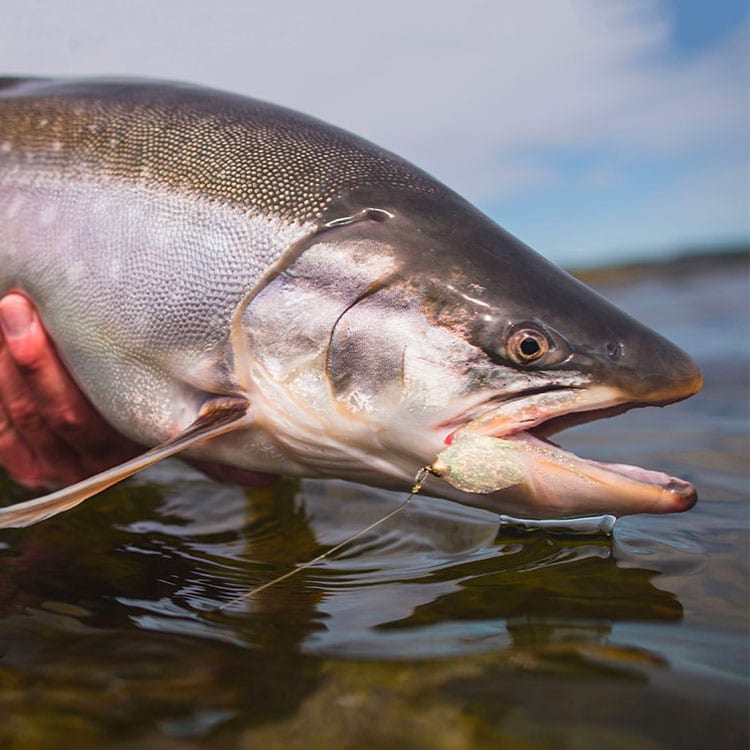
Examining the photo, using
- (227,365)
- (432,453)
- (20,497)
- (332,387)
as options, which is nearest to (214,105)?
(227,365)

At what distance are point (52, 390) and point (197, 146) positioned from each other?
103 cm

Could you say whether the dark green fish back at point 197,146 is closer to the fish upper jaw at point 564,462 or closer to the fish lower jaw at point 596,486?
the fish upper jaw at point 564,462

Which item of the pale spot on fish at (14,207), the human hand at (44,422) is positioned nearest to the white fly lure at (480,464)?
the human hand at (44,422)

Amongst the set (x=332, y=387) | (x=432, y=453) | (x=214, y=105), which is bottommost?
(x=432, y=453)

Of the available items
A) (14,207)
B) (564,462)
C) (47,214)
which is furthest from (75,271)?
(564,462)

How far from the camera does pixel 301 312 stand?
220 cm

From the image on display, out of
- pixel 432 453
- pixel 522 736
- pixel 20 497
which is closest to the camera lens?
pixel 522 736

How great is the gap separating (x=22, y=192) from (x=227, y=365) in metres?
0.99

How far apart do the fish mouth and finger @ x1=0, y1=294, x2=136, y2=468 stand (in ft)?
4.87

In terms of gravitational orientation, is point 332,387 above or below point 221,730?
above

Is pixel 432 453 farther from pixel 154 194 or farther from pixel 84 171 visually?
pixel 84 171

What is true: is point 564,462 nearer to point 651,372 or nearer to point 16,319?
point 651,372

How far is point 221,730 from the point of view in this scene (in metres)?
1.30

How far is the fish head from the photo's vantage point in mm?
1990
